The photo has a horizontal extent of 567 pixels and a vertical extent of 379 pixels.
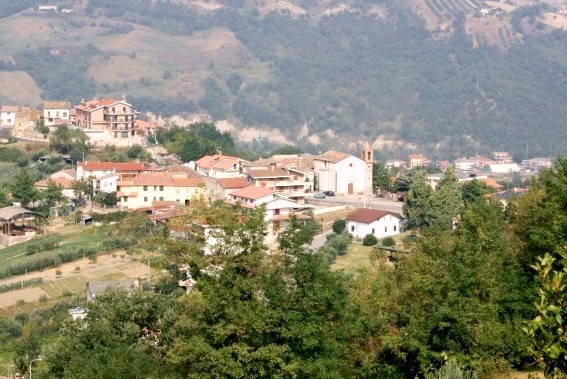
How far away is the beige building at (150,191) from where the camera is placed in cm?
4309

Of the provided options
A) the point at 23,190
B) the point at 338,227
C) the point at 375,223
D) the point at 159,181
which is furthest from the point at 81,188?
the point at 375,223

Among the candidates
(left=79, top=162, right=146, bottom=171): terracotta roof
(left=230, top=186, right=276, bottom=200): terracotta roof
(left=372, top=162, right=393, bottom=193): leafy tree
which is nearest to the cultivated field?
(left=79, top=162, right=146, bottom=171): terracotta roof

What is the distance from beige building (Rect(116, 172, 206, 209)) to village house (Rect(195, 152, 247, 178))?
3338mm

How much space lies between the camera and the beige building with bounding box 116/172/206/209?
141 feet

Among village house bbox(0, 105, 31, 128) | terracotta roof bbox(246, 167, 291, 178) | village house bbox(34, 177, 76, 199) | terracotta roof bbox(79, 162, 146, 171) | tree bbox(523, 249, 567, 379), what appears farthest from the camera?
village house bbox(0, 105, 31, 128)

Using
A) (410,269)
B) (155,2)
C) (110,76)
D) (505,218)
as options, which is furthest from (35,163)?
(155,2)

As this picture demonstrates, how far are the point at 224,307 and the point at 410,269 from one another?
5.16 meters

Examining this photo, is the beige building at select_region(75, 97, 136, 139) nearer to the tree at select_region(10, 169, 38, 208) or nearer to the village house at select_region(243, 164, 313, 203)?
the village house at select_region(243, 164, 313, 203)

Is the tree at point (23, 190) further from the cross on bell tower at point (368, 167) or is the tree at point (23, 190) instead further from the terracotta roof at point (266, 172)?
the cross on bell tower at point (368, 167)

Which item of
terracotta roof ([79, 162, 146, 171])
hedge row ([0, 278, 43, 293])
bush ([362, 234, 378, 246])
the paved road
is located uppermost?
terracotta roof ([79, 162, 146, 171])

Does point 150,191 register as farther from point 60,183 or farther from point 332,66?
point 332,66

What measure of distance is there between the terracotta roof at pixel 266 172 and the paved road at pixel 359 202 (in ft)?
5.80

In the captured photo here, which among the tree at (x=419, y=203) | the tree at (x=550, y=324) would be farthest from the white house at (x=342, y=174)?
the tree at (x=550, y=324)

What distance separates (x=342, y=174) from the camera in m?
48.4
